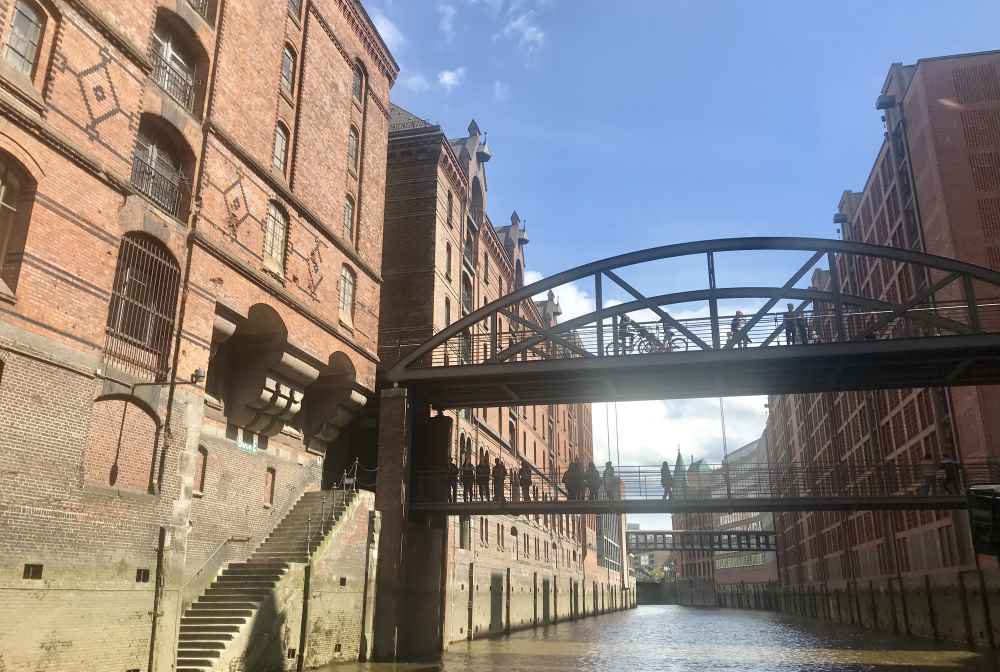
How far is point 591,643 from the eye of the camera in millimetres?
30156

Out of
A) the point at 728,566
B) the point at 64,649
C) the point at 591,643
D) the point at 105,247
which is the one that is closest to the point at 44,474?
the point at 64,649

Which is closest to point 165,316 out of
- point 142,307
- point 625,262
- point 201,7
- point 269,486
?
point 142,307

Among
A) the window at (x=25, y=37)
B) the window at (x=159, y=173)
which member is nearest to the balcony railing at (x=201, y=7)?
the window at (x=159, y=173)

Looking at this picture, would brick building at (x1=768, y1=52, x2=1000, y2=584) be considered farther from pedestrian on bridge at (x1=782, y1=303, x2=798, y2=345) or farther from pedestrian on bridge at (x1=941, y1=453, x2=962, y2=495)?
pedestrian on bridge at (x1=782, y1=303, x2=798, y2=345)

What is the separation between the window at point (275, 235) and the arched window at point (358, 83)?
7.24 meters

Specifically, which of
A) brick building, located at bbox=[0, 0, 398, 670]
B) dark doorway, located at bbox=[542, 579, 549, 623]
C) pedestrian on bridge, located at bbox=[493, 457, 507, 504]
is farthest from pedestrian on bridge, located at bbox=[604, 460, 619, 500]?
dark doorway, located at bbox=[542, 579, 549, 623]

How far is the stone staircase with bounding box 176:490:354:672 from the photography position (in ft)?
50.5

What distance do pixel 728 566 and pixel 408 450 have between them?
110107mm

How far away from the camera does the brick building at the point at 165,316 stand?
12430mm

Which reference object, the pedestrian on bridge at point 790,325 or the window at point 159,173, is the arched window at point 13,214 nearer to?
the window at point 159,173

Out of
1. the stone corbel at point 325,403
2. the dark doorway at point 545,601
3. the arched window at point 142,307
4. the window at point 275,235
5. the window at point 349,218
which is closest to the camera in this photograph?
the arched window at point 142,307

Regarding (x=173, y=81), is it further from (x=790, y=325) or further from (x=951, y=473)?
(x=951, y=473)

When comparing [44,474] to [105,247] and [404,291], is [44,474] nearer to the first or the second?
[105,247]

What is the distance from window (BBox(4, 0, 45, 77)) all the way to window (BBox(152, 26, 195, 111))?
3.09 m
